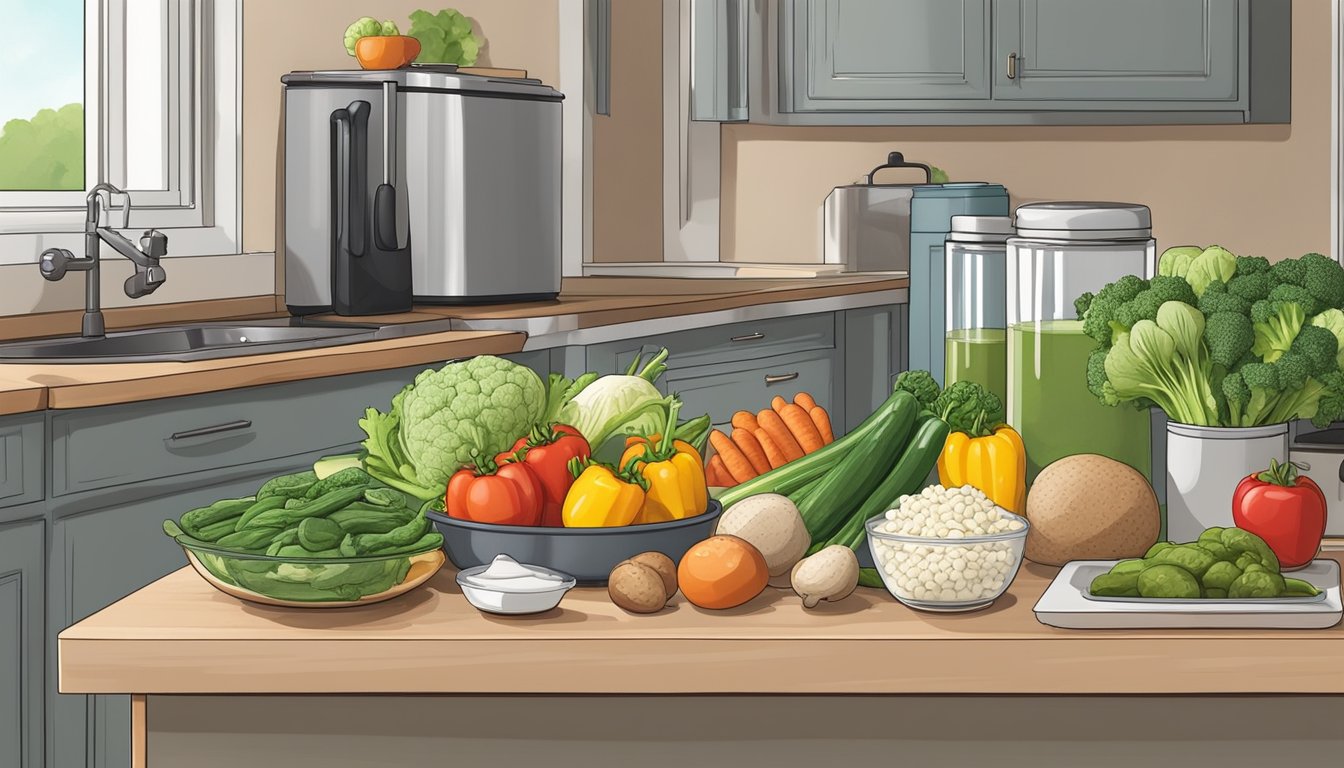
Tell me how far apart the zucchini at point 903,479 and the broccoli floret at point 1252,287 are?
0.26 metres

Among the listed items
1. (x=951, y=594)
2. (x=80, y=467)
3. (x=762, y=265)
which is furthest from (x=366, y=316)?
(x=951, y=594)

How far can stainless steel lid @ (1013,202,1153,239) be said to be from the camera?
55.2 inches

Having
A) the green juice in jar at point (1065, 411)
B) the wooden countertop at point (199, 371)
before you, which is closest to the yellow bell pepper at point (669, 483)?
the green juice in jar at point (1065, 411)

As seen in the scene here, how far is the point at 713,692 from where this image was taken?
104 cm

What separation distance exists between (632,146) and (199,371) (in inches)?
104

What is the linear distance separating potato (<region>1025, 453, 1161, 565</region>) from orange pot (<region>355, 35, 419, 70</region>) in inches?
90.1

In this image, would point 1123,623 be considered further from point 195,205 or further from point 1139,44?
point 1139,44

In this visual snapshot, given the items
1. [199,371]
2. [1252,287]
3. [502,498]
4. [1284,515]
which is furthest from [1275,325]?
[199,371]

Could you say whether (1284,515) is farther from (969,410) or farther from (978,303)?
(978,303)

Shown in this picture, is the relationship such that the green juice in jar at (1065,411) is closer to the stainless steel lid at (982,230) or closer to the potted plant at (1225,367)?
the potted plant at (1225,367)

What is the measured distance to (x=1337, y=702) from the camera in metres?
1.03

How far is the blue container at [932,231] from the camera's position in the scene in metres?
3.68

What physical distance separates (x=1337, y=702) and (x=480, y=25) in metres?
3.26

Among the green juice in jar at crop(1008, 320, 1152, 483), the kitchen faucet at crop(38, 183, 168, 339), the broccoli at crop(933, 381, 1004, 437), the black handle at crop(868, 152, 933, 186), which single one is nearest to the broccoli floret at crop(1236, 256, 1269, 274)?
the green juice in jar at crop(1008, 320, 1152, 483)
